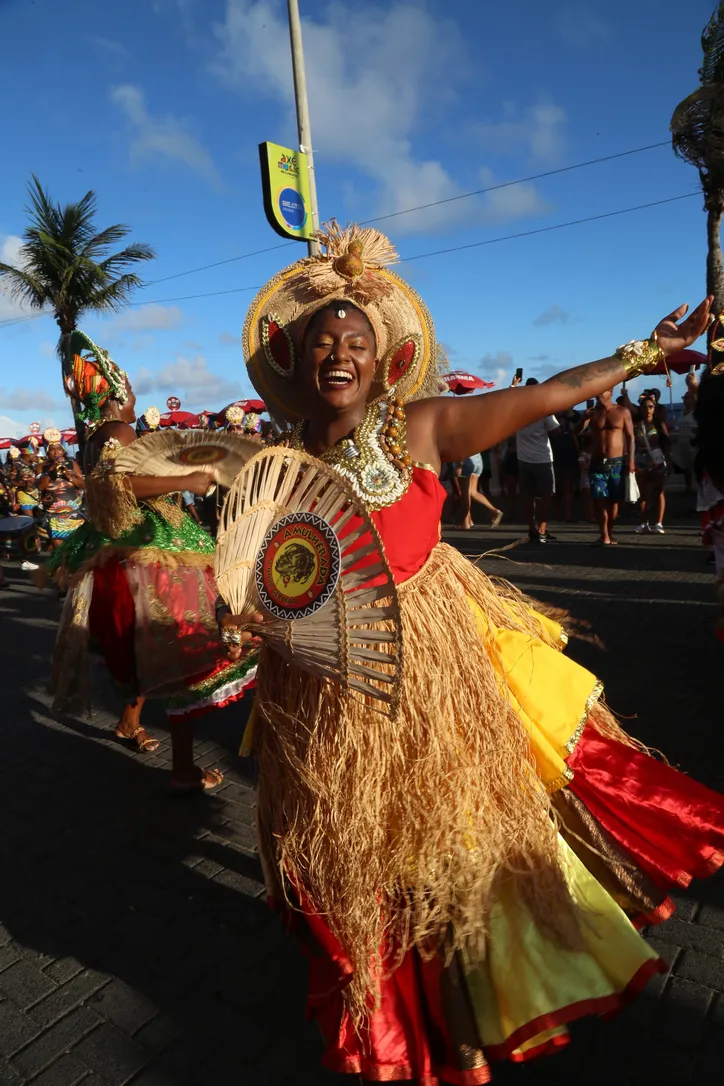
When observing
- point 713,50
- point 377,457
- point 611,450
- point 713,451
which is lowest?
point 377,457

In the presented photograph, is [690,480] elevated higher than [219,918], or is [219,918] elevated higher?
[690,480]

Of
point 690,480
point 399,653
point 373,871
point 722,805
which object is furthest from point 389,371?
point 690,480

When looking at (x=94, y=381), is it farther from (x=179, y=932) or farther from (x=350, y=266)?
(x=179, y=932)

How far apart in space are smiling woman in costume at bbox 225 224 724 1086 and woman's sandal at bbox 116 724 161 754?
245 cm

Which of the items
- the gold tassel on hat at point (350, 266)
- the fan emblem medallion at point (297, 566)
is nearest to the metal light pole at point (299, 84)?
the gold tassel on hat at point (350, 266)

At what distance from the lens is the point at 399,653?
1578 mm

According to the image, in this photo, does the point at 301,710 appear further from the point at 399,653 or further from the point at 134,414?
the point at 134,414

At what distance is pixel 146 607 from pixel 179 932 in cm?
151

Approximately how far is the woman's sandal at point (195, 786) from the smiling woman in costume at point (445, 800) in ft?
5.56

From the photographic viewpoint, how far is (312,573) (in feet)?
5.45

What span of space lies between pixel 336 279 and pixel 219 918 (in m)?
2.37

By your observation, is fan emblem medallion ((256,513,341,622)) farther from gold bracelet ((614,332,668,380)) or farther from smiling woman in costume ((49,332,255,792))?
smiling woman in costume ((49,332,255,792))

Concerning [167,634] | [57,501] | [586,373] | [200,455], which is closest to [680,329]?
[586,373]

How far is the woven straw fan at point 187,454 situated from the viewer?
8.69 feet
